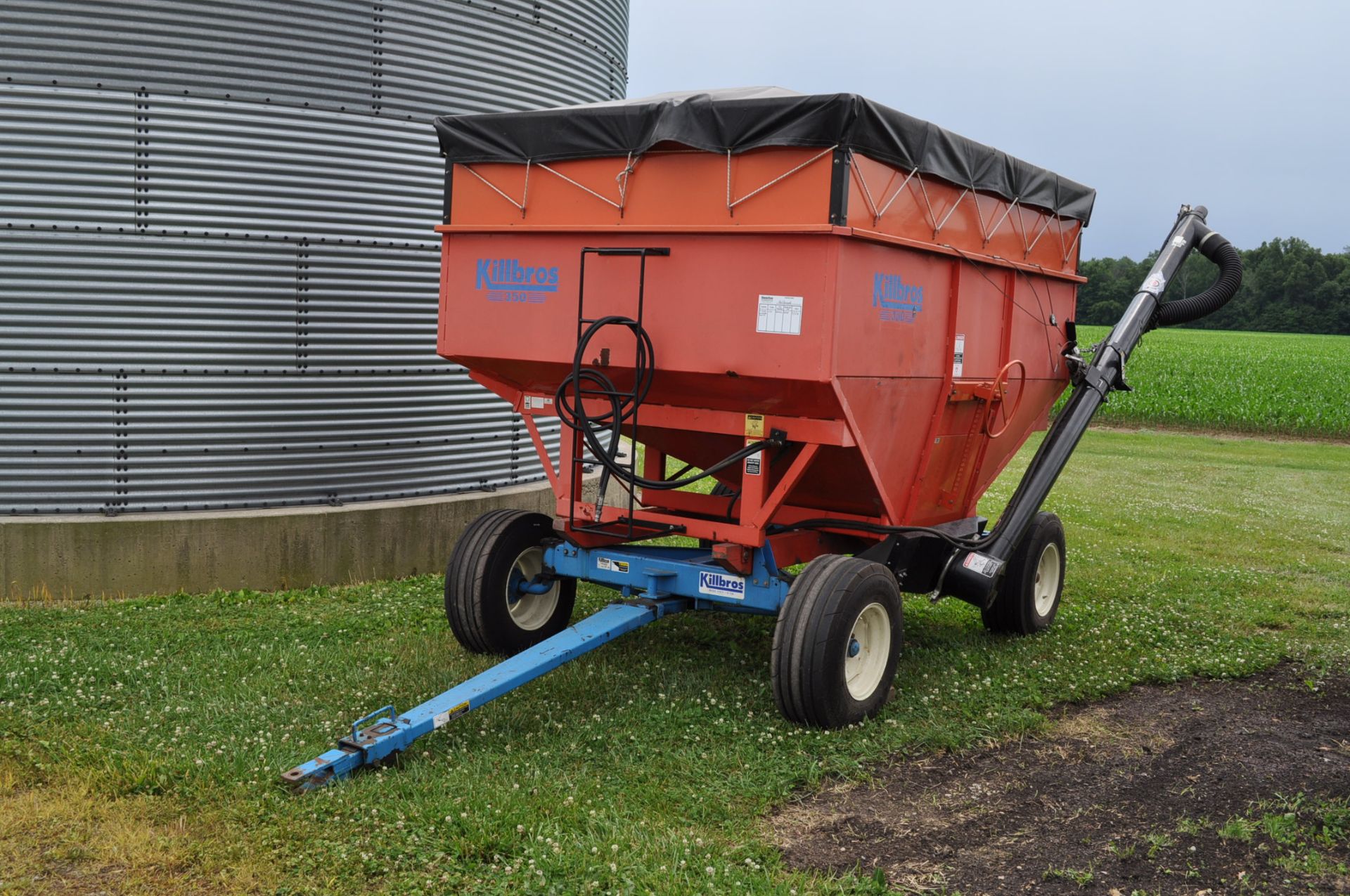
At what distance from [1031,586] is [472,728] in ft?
13.0

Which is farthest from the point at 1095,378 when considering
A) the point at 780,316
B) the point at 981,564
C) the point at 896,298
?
the point at 780,316

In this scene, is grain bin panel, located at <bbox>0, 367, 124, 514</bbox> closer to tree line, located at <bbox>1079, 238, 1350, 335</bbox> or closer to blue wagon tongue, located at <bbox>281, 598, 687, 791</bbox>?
blue wagon tongue, located at <bbox>281, 598, 687, 791</bbox>

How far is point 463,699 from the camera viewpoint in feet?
18.0

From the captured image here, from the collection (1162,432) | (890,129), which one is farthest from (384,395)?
(1162,432)

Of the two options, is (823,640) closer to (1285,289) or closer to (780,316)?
(780,316)

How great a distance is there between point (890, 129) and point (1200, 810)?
338cm

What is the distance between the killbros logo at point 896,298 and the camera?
20.3ft

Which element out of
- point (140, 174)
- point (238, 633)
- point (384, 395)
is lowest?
point (238, 633)

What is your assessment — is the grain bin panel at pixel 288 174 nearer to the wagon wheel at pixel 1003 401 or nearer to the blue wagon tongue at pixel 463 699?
the blue wagon tongue at pixel 463 699

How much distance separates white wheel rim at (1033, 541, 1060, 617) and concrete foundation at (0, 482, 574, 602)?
4.25 m

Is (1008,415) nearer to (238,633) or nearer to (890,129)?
(890,129)

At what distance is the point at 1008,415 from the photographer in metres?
8.07

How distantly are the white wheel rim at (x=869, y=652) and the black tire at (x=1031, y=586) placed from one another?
69.7 inches

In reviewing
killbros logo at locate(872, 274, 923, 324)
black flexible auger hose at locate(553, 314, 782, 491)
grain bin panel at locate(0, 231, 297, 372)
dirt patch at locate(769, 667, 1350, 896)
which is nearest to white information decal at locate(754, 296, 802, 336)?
killbros logo at locate(872, 274, 923, 324)
